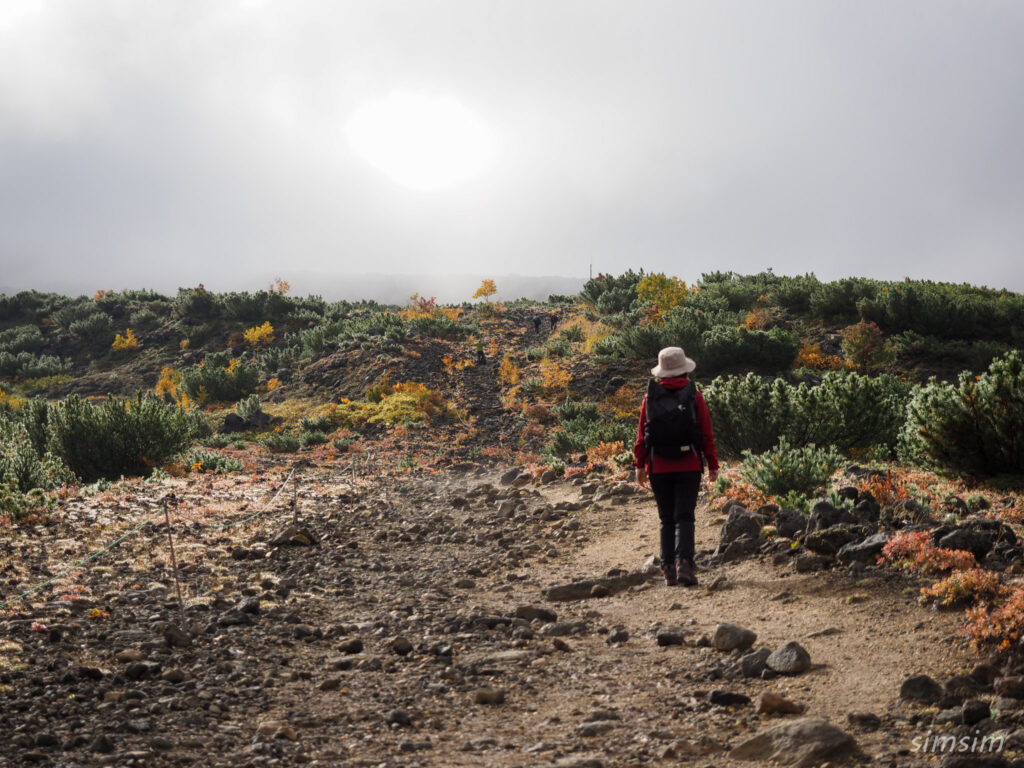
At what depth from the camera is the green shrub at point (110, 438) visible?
12.7 metres

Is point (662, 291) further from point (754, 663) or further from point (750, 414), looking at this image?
point (754, 663)

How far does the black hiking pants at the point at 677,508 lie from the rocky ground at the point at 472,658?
318 mm

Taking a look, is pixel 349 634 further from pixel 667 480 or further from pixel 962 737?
pixel 962 737

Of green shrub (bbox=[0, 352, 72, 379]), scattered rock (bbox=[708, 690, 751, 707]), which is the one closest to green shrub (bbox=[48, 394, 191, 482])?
scattered rock (bbox=[708, 690, 751, 707])

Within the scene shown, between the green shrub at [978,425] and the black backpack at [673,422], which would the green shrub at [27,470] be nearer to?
the black backpack at [673,422]

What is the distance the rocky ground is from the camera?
345 cm

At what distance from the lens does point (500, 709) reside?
406cm

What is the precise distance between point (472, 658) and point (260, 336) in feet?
95.4

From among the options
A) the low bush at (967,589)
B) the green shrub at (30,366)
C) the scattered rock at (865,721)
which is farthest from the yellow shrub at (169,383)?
the scattered rock at (865,721)

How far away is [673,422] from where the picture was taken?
6.13 m

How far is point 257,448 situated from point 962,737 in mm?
16943

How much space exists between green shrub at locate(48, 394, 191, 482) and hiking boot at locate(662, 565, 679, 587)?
10.1 m

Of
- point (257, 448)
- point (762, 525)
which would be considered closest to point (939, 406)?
point (762, 525)

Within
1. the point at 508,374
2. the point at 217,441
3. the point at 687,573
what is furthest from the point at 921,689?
the point at 508,374
